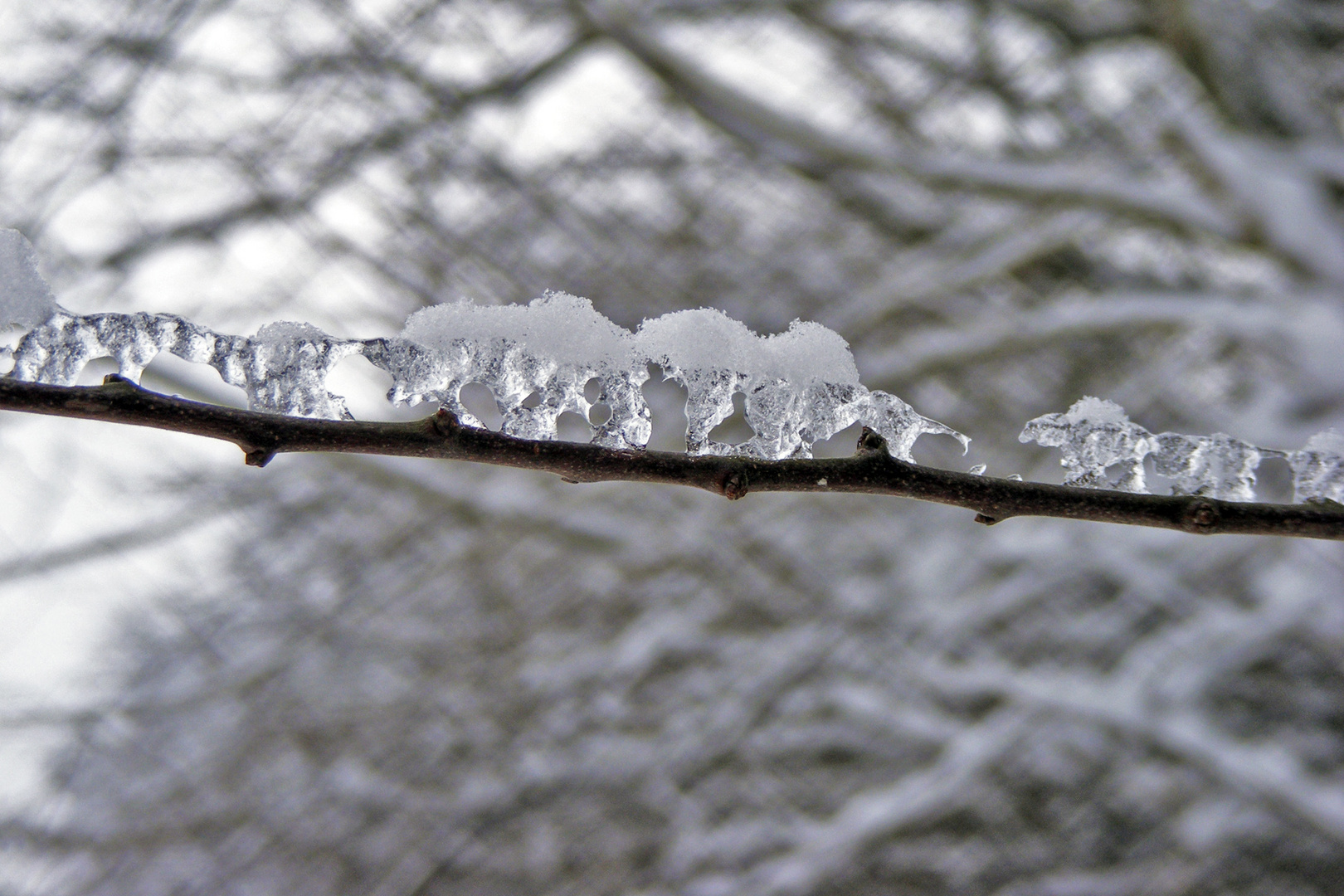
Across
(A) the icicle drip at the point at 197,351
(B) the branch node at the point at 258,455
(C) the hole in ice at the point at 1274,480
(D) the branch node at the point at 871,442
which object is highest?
(C) the hole in ice at the point at 1274,480

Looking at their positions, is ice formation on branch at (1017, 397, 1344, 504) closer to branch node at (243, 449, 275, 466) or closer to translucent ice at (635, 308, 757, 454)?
translucent ice at (635, 308, 757, 454)

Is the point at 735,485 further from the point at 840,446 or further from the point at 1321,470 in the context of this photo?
the point at 840,446

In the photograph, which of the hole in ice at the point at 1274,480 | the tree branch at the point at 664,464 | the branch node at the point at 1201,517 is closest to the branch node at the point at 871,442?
the tree branch at the point at 664,464

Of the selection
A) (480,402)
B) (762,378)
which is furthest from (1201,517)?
(480,402)

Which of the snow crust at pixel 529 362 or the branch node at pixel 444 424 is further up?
the snow crust at pixel 529 362

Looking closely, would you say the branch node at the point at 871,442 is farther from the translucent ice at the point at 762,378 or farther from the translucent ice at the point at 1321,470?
the translucent ice at the point at 1321,470

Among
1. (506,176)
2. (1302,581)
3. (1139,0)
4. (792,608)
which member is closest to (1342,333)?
(1302,581)
